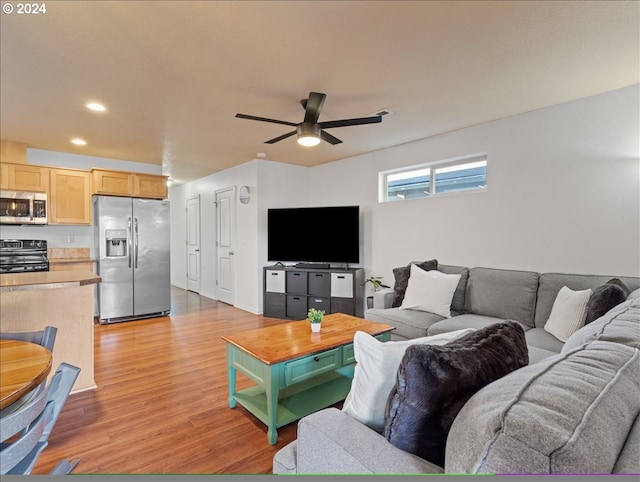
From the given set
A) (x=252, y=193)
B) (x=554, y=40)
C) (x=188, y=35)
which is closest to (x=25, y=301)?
(x=188, y=35)

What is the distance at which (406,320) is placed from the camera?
110 inches

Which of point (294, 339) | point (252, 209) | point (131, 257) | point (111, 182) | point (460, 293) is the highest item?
point (111, 182)

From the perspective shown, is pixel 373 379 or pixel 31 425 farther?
pixel 373 379

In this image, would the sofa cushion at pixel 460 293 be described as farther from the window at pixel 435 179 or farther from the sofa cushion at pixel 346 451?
the sofa cushion at pixel 346 451

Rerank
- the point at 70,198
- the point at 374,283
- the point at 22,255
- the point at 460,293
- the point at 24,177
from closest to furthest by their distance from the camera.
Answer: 1. the point at 22,255
2. the point at 24,177
3. the point at 460,293
4. the point at 70,198
5. the point at 374,283

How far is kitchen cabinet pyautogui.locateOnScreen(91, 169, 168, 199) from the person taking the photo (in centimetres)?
404

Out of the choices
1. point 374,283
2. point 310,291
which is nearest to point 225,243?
point 310,291

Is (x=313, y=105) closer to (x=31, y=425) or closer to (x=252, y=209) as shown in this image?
(x=31, y=425)

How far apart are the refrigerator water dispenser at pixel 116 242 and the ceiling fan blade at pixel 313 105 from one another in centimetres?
316

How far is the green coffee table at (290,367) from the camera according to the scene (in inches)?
69.9

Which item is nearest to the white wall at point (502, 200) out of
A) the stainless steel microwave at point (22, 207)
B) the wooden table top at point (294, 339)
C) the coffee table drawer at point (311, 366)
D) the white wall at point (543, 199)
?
the white wall at point (543, 199)

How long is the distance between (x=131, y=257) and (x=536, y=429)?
4715 millimetres

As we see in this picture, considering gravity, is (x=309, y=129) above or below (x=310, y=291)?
above

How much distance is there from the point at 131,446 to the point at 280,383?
0.80 meters
